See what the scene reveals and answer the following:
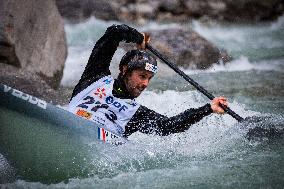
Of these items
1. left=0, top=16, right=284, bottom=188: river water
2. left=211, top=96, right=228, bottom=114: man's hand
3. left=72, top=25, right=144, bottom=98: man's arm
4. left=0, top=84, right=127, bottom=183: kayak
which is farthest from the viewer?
left=72, top=25, right=144, bottom=98: man's arm

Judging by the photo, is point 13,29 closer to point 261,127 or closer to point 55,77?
point 55,77

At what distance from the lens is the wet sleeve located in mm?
5070

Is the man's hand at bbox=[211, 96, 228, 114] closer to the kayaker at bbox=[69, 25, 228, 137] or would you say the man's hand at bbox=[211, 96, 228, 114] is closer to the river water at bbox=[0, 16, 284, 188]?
the kayaker at bbox=[69, 25, 228, 137]

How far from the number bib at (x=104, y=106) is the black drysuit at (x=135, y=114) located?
0.06 meters

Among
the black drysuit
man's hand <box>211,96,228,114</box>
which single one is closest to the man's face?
the black drysuit

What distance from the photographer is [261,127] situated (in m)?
5.61

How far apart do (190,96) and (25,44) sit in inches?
119

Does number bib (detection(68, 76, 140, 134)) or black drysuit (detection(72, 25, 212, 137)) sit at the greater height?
black drysuit (detection(72, 25, 212, 137))

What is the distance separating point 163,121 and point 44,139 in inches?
51.4

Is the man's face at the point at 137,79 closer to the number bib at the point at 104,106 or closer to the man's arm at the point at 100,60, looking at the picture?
the number bib at the point at 104,106

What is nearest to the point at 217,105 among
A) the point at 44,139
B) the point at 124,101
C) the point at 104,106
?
the point at 124,101

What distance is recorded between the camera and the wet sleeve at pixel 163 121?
16.6 ft

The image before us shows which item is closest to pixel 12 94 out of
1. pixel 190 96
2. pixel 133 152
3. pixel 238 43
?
pixel 133 152

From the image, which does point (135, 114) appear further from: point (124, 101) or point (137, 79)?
point (137, 79)
